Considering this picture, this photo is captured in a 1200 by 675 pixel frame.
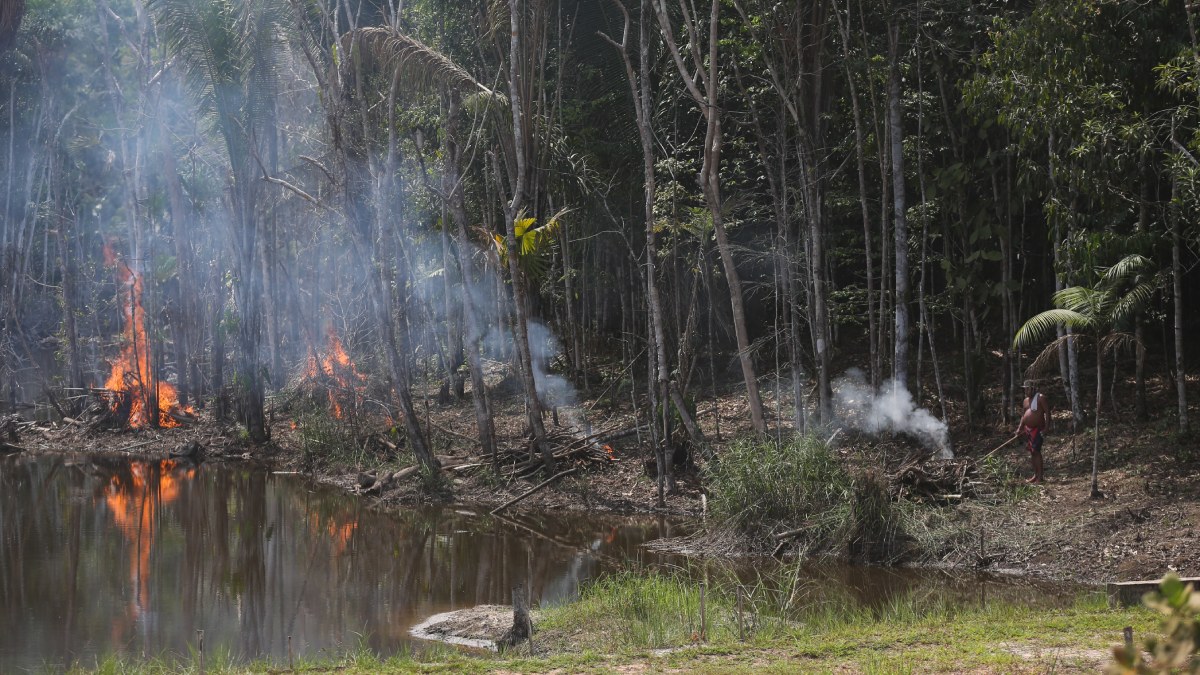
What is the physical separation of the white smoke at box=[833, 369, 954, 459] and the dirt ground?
0.27m

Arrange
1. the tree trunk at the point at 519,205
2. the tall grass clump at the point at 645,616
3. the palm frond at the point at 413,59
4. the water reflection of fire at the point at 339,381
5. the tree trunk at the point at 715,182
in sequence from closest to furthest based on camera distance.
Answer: the tall grass clump at the point at 645,616 → the tree trunk at the point at 715,182 → the tree trunk at the point at 519,205 → the palm frond at the point at 413,59 → the water reflection of fire at the point at 339,381

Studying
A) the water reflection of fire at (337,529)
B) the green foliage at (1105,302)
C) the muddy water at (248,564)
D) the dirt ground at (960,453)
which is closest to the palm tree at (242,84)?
the dirt ground at (960,453)

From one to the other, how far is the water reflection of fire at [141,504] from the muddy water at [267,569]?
0.05 meters

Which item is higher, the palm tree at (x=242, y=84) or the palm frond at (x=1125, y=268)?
the palm tree at (x=242, y=84)

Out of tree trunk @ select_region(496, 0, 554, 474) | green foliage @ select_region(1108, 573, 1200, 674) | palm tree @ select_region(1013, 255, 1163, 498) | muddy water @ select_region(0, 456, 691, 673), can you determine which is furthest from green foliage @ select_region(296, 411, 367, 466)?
green foliage @ select_region(1108, 573, 1200, 674)

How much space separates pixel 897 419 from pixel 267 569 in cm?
1075

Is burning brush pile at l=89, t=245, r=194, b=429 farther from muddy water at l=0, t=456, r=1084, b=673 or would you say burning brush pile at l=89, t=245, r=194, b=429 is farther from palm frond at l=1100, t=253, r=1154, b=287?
palm frond at l=1100, t=253, r=1154, b=287

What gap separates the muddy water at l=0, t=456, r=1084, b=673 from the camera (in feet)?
35.9

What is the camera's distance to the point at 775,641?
855 centimetres

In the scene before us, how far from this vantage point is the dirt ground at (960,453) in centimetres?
1247

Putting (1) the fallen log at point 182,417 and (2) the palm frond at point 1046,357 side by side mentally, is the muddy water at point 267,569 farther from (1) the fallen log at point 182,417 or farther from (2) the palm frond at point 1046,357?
(1) the fallen log at point 182,417

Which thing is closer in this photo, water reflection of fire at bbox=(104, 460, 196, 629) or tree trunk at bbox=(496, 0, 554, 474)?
water reflection of fire at bbox=(104, 460, 196, 629)

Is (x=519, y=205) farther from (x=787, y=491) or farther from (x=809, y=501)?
(x=809, y=501)

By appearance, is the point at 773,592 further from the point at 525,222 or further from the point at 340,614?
the point at 525,222
